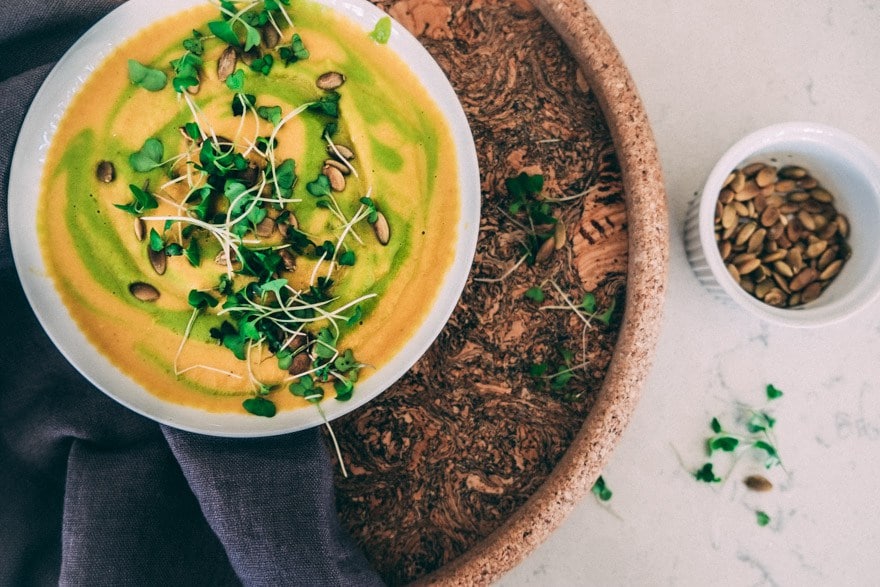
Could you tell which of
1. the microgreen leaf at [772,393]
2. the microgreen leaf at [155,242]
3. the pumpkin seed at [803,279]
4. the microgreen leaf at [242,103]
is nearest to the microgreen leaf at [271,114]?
the microgreen leaf at [242,103]

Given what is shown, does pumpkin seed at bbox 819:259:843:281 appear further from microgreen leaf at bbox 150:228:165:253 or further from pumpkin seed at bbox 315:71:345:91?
microgreen leaf at bbox 150:228:165:253

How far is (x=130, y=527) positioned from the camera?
3.87 ft

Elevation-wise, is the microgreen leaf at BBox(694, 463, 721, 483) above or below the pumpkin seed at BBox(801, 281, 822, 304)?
below

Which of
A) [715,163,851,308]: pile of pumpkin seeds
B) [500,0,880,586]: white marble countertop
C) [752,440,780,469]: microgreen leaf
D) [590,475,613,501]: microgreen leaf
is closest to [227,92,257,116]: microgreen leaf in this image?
[500,0,880,586]: white marble countertop

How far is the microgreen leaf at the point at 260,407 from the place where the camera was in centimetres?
111

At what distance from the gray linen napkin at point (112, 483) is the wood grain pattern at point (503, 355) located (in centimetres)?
11

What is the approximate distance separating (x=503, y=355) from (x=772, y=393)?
26.0 inches

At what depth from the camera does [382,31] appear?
1122mm

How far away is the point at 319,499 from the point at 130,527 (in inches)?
13.2

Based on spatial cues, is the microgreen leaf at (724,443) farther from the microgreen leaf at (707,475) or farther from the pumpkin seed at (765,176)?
the pumpkin seed at (765,176)

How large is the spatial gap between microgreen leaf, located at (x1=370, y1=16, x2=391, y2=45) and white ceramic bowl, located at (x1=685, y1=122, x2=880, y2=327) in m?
0.64

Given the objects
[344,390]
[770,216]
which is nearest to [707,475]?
[770,216]

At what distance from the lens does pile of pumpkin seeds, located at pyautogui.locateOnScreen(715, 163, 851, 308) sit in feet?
4.53

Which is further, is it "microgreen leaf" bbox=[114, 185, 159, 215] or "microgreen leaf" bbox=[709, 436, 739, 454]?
"microgreen leaf" bbox=[709, 436, 739, 454]
